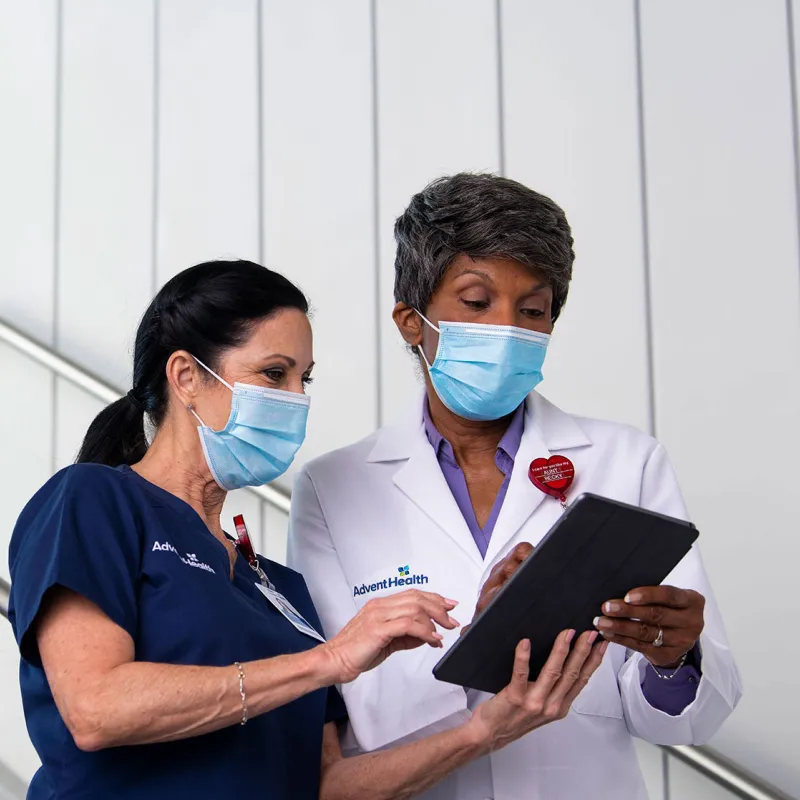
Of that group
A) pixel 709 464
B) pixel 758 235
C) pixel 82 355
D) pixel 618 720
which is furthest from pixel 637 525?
pixel 82 355

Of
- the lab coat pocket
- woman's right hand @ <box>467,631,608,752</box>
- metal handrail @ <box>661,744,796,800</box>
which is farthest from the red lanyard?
metal handrail @ <box>661,744,796,800</box>

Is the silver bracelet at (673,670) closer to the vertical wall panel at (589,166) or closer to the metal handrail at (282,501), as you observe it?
the metal handrail at (282,501)

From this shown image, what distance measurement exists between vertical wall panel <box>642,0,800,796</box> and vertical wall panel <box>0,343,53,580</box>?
1.50 meters

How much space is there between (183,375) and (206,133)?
1553mm

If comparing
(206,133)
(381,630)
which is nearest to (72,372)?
(206,133)

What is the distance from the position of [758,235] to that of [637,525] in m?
1.57

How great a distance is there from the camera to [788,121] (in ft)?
8.65

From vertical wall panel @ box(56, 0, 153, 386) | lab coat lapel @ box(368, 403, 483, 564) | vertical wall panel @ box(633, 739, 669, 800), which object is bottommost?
vertical wall panel @ box(633, 739, 669, 800)

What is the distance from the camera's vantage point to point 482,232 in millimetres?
1688

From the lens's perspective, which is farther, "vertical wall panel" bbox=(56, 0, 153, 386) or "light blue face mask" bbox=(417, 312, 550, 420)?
"vertical wall panel" bbox=(56, 0, 153, 386)

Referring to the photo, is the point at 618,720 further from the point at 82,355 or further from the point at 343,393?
the point at 82,355

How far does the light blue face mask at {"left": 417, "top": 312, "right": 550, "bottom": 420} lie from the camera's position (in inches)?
65.7

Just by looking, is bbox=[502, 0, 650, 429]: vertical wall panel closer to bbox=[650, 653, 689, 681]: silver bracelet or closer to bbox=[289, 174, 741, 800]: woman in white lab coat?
bbox=[289, 174, 741, 800]: woman in white lab coat

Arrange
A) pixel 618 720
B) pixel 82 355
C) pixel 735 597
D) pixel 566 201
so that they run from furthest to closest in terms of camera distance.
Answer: pixel 82 355 → pixel 566 201 → pixel 735 597 → pixel 618 720
